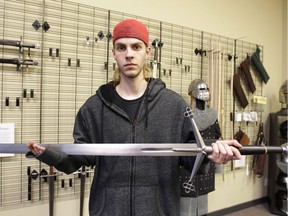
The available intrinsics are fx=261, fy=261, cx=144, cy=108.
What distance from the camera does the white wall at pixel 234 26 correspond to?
2.57 meters

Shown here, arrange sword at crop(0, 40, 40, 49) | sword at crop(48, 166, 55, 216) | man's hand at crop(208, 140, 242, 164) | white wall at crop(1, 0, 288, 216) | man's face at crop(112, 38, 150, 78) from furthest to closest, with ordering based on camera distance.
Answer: white wall at crop(1, 0, 288, 216) → sword at crop(48, 166, 55, 216) → sword at crop(0, 40, 40, 49) → man's face at crop(112, 38, 150, 78) → man's hand at crop(208, 140, 242, 164)

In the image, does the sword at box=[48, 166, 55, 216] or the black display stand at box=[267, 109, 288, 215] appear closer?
the sword at box=[48, 166, 55, 216]

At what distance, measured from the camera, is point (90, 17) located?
91.0 inches

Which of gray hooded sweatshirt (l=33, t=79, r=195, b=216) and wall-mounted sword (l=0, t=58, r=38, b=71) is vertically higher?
wall-mounted sword (l=0, t=58, r=38, b=71)

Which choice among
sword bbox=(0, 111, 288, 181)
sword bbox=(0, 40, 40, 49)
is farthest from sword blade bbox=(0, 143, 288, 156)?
sword bbox=(0, 40, 40, 49)

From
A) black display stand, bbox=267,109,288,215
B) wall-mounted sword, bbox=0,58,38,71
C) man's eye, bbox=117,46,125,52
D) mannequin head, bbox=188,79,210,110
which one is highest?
A: wall-mounted sword, bbox=0,58,38,71

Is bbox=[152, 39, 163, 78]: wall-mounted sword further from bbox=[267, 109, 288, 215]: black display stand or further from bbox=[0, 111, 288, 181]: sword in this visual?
bbox=[267, 109, 288, 215]: black display stand

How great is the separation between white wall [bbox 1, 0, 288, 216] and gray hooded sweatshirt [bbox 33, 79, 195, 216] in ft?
4.02

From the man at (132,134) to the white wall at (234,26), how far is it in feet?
4.06

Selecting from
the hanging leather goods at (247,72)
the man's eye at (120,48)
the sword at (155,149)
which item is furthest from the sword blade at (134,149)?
the hanging leather goods at (247,72)

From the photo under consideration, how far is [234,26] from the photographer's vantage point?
345 cm

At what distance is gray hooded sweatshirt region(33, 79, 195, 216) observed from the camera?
3.74ft

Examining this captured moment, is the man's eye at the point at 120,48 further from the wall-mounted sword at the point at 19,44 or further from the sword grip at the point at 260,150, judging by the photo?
the wall-mounted sword at the point at 19,44

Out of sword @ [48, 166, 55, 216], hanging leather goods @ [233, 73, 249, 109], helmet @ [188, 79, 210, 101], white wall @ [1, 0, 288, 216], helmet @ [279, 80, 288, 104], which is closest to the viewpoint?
sword @ [48, 166, 55, 216]
